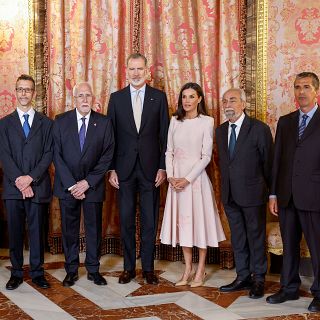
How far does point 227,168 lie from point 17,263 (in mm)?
1775

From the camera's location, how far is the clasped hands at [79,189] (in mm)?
4008

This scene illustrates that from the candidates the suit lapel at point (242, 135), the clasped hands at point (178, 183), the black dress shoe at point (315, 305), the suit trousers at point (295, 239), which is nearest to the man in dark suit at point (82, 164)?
the clasped hands at point (178, 183)

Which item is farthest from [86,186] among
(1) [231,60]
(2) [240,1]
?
(2) [240,1]

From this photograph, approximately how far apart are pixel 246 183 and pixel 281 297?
2.75 feet

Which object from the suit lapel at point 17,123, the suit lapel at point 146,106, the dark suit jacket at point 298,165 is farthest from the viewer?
the suit lapel at point 146,106

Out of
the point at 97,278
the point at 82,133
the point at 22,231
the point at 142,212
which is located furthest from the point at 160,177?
the point at 22,231

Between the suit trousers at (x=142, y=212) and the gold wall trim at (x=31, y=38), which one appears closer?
the suit trousers at (x=142, y=212)

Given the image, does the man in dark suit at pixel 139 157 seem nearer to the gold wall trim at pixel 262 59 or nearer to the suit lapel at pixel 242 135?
the suit lapel at pixel 242 135

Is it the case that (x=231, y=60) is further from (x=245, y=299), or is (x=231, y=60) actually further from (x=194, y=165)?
(x=245, y=299)

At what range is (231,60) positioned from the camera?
468 centimetres

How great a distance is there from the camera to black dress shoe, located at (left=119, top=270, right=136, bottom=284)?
4195mm

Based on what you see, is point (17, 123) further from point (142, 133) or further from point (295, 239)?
point (295, 239)

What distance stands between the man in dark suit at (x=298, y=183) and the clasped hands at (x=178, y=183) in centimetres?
68

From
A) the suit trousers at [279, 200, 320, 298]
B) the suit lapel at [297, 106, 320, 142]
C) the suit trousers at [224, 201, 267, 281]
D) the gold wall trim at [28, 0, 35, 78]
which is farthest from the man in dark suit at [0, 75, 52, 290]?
the suit lapel at [297, 106, 320, 142]
